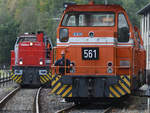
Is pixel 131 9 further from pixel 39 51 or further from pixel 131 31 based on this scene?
pixel 131 31

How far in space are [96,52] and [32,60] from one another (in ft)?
34.3

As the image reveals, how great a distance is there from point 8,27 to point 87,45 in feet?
182

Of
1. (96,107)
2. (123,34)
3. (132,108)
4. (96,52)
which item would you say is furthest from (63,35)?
(132,108)

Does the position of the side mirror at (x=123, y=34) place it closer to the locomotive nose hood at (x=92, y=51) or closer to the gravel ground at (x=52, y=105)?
the locomotive nose hood at (x=92, y=51)

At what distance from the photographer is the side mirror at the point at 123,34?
13.3 meters

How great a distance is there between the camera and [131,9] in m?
94.4

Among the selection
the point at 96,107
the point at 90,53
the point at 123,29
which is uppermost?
the point at 123,29

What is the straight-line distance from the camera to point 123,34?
13.3 m

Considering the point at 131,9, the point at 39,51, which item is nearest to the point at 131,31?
the point at 39,51

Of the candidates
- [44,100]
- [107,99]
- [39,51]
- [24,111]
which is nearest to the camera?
[24,111]

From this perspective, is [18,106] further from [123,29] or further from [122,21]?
[122,21]

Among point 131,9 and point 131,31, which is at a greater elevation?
point 131,9

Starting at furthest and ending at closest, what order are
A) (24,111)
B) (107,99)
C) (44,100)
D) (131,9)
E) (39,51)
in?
(131,9)
(39,51)
(44,100)
(107,99)
(24,111)

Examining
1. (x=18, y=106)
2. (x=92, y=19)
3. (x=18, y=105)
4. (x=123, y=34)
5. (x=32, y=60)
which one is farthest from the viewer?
(x=32, y=60)
